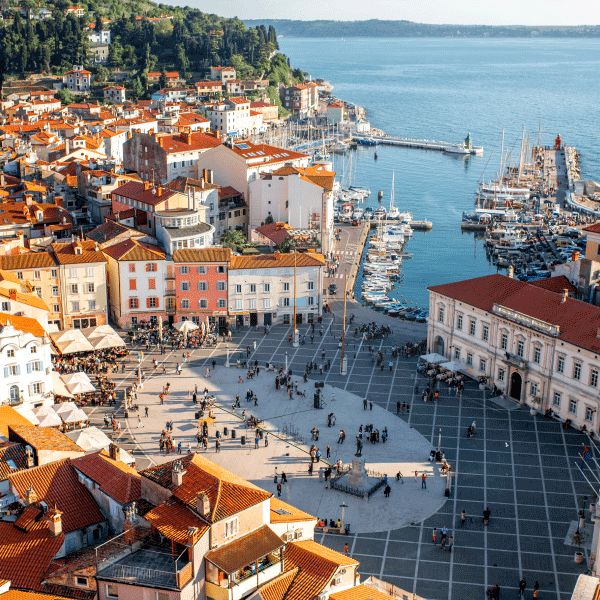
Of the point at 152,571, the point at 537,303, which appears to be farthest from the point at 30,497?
the point at 537,303

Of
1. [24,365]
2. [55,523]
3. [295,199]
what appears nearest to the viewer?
[55,523]

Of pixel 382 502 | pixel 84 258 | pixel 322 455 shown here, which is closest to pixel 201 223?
pixel 84 258

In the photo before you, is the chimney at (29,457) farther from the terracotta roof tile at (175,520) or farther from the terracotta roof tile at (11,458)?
the terracotta roof tile at (175,520)

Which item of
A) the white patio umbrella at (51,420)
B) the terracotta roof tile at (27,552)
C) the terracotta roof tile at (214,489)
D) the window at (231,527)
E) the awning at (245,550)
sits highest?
the terracotta roof tile at (214,489)

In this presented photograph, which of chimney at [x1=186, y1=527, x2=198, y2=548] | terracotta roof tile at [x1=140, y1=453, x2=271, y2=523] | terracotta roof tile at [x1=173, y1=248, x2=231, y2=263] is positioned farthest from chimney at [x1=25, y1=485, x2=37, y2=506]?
terracotta roof tile at [x1=173, y1=248, x2=231, y2=263]

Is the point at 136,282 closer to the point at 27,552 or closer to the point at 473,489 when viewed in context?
the point at 473,489

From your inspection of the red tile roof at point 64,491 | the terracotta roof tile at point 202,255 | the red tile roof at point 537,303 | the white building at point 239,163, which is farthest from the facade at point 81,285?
the red tile roof at point 64,491

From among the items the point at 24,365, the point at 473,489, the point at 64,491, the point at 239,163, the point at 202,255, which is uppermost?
the point at 239,163

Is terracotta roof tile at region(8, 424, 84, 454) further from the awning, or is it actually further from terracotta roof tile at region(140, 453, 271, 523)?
the awning
